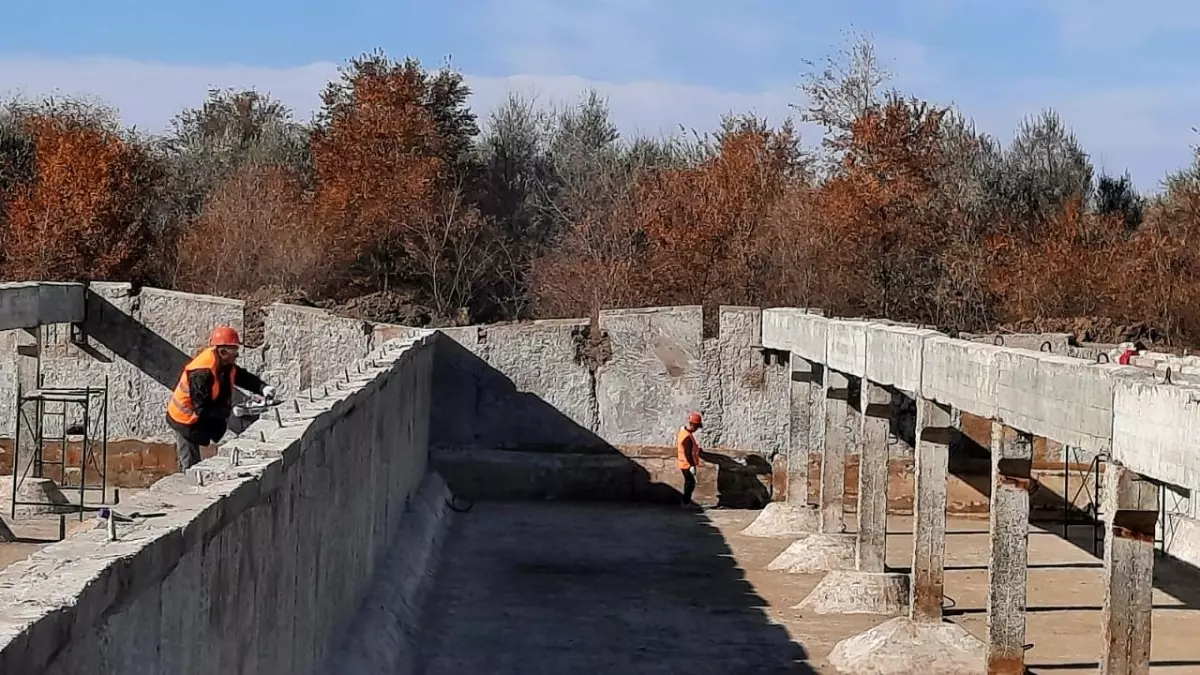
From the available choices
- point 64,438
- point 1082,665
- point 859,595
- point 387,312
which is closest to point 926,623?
point 1082,665

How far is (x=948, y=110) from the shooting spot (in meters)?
32.5

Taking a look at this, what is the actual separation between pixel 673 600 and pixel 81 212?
21.3 m

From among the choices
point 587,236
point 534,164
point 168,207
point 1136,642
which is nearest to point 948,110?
point 587,236

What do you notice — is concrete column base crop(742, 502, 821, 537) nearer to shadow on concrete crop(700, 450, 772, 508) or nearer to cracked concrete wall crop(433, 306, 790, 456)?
shadow on concrete crop(700, 450, 772, 508)

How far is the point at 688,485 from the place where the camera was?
18.9m

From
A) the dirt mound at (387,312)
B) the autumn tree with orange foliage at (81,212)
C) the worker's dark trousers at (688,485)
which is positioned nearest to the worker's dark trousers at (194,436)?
the worker's dark trousers at (688,485)

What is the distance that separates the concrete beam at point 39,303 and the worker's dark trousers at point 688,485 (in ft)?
25.8

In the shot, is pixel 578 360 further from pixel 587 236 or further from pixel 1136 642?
pixel 587 236

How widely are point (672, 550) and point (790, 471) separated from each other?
1.93 metres

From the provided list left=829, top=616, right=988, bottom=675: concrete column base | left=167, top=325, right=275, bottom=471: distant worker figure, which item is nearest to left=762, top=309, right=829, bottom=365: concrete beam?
left=829, top=616, right=988, bottom=675: concrete column base

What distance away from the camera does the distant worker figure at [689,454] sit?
1870cm

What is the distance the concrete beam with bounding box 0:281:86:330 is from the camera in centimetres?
1673

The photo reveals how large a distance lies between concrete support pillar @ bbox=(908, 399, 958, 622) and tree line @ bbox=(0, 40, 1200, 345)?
14.4 meters

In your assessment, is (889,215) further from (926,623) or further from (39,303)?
(926,623)
